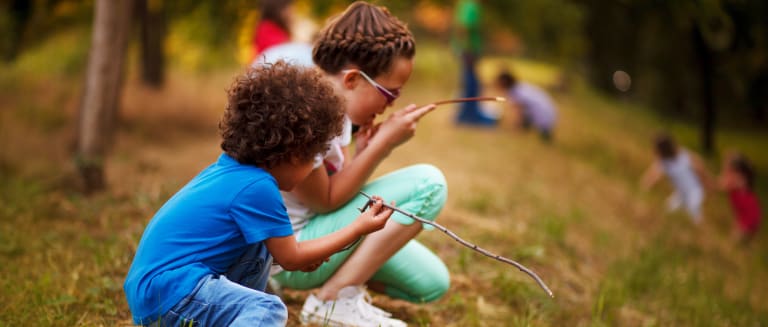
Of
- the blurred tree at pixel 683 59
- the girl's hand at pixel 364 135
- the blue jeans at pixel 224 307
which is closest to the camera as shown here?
the blue jeans at pixel 224 307

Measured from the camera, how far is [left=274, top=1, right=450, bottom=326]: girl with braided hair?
2516 millimetres

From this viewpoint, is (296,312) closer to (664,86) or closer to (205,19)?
(205,19)

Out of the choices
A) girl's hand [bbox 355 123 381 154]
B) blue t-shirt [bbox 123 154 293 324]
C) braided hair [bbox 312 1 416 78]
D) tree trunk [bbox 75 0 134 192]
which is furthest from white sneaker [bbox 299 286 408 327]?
tree trunk [bbox 75 0 134 192]

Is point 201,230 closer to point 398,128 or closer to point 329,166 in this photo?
point 329,166

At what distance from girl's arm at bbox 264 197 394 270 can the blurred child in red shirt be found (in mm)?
7736

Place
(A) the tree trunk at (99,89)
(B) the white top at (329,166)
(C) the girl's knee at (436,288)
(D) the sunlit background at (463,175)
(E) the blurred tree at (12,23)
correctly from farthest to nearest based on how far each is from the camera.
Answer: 1. (E) the blurred tree at (12,23)
2. (A) the tree trunk at (99,89)
3. (D) the sunlit background at (463,175)
4. (C) the girl's knee at (436,288)
5. (B) the white top at (329,166)

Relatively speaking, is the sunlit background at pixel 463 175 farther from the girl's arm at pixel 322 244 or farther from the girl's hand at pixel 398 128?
the girl's hand at pixel 398 128

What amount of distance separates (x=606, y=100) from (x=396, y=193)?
636 inches

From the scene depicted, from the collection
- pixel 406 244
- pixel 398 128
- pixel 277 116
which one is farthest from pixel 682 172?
pixel 277 116

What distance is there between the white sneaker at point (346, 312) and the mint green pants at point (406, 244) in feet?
0.33

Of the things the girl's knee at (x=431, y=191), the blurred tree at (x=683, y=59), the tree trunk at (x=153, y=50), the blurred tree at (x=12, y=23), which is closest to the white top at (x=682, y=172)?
the blurred tree at (x=683, y=59)

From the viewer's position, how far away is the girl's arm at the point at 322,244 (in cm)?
203

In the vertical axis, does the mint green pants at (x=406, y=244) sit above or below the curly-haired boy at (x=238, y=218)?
below

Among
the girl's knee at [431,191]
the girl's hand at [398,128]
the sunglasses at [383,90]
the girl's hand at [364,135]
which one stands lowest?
the girl's knee at [431,191]
